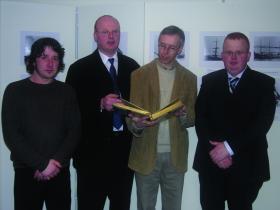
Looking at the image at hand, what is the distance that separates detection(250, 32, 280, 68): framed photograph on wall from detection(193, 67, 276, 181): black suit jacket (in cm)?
74

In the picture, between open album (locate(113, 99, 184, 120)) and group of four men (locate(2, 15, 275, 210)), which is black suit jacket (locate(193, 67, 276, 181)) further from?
open album (locate(113, 99, 184, 120))

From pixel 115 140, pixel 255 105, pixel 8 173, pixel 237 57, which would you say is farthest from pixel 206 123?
pixel 8 173

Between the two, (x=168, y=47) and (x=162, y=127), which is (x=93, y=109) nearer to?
(x=162, y=127)

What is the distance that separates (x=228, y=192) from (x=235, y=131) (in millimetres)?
449

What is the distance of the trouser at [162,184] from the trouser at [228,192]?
0.67 ft

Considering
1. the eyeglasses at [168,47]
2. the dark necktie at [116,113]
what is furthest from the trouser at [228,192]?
the eyeglasses at [168,47]

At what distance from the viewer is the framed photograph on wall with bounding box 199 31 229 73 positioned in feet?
9.74

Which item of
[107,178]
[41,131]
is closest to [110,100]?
[41,131]

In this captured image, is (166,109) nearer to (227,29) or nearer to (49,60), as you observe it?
(49,60)

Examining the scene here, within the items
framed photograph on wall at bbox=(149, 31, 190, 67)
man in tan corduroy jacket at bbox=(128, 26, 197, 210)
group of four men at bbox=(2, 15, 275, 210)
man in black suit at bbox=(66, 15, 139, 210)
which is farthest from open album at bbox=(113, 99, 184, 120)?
framed photograph on wall at bbox=(149, 31, 190, 67)

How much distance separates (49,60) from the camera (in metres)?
2.28

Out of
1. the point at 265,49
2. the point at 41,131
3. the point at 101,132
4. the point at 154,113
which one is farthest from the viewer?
the point at 265,49

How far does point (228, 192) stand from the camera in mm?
2301

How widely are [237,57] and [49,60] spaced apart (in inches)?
52.8
